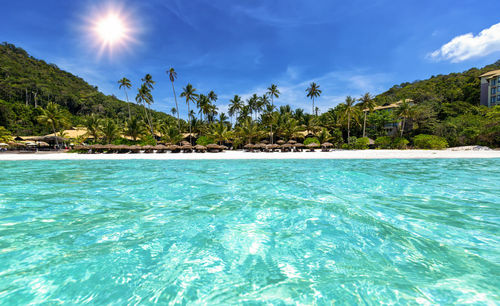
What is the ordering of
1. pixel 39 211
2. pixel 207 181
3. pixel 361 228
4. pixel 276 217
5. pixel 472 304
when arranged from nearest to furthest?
1. pixel 472 304
2. pixel 361 228
3. pixel 276 217
4. pixel 39 211
5. pixel 207 181

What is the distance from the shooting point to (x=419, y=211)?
20.0 ft

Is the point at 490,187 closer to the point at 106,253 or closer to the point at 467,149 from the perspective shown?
the point at 106,253

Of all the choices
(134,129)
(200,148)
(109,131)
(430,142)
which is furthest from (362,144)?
(109,131)

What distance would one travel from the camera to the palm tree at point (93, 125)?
37406 mm

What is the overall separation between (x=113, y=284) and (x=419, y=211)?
8098 millimetres

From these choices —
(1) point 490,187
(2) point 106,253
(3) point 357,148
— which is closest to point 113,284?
(2) point 106,253

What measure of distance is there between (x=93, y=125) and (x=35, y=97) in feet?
175

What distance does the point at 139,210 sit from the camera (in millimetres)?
6398

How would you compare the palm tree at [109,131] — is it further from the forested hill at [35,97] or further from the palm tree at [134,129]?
the forested hill at [35,97]

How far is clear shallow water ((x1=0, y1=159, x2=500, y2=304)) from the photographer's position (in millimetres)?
2938

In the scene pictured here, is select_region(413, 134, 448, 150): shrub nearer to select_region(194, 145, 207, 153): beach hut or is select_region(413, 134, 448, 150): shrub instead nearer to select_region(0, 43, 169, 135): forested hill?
select_region(194, 145, 207, 153): beach hut

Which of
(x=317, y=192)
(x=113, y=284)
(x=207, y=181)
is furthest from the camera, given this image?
(x=207, y=181)

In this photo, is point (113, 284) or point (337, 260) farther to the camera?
point (337, 260)

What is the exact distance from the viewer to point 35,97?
66562 millimetres
